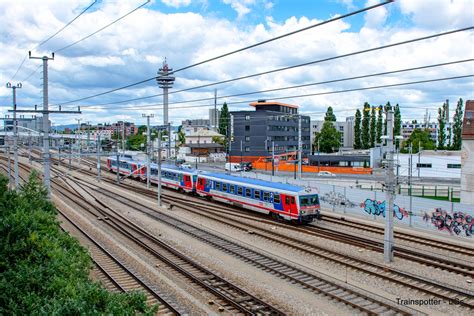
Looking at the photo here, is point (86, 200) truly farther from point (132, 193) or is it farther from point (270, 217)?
point (270, 217)

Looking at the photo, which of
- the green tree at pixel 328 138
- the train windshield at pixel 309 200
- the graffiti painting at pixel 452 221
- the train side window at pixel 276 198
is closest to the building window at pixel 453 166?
the green tree at pixel 328 138

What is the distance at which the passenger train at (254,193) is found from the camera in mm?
27312

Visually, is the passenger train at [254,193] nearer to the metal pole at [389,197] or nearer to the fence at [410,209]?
the fence at [410,209]

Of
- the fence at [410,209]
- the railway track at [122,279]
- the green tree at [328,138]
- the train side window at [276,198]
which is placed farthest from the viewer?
the green tree at [328,138]

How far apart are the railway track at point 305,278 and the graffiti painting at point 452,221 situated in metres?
12.3

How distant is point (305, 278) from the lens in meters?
17.3

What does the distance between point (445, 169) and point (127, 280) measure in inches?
2219

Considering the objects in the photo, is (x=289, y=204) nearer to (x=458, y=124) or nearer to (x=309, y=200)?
(x=309, y=200)

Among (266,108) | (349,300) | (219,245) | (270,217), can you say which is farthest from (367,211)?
(266,108)

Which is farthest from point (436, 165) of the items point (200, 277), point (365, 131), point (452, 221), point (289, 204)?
point (200, 277)

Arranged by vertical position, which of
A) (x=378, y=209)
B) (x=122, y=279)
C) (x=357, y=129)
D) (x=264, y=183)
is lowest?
(x=122, y=279)

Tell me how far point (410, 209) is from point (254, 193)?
417 inches

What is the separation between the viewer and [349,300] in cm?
1486

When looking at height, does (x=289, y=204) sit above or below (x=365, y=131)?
below
